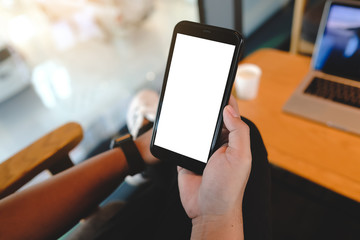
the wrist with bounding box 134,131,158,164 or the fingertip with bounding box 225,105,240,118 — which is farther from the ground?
the fingertip with bounding box 225,105,240,118

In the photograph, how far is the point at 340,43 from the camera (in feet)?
2.60

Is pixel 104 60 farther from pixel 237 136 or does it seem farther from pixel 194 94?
pixel 237 136

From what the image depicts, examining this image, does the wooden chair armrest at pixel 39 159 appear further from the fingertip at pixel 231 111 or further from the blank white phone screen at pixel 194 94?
the fingertip at pixel 231 111

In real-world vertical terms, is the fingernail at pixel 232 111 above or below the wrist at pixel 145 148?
above

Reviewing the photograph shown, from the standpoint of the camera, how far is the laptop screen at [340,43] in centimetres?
74

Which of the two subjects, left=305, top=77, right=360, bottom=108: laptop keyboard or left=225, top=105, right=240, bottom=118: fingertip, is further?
left=305, top=77, right=360, bottom=108: laptop keyboard

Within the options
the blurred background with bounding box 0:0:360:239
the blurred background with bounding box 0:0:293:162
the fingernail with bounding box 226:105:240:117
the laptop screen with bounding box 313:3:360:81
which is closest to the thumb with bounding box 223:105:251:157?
the fingernail with bounding box 226:105:240:117

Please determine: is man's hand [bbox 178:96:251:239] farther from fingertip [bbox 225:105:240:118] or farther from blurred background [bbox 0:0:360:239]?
blurred background [bbox 0:0:360:239]

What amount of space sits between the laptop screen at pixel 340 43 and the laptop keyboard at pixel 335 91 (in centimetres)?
5

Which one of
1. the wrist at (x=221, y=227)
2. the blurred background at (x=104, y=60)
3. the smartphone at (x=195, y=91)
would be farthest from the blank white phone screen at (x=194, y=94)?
the blurred background at (x=104, y=60)

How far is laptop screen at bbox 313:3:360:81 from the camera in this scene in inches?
29.1

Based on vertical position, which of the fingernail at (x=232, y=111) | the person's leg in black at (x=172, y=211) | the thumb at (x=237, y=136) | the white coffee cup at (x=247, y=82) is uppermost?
the fingernail at (x=232, y=111)

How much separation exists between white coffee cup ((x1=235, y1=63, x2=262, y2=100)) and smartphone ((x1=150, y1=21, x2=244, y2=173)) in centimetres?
30

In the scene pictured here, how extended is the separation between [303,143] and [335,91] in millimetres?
225
